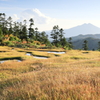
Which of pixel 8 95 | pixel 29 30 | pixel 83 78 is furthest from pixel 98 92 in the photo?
pixel 29 30

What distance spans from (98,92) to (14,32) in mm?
98052

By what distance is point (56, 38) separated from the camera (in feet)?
279

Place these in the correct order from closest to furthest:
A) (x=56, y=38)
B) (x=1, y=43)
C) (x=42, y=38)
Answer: (x=1, y=43)
(x=56, y=38)
(x=42, y=38)

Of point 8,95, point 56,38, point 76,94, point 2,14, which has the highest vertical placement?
point 2,14

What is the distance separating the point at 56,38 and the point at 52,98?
80910mm

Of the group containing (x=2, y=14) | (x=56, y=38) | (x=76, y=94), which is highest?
(x=2, y=14)

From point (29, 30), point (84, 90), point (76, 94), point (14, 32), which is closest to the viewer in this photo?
point (76, 94)

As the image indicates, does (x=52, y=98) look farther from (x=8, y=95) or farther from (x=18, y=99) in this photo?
(x=8, y=95)

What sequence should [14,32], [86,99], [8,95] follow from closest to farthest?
[86,99], [8,95], [14,32]

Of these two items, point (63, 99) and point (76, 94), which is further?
point (76, 94)

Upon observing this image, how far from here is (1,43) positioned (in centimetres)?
5084

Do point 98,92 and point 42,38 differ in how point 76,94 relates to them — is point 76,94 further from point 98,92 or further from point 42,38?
point 42,38

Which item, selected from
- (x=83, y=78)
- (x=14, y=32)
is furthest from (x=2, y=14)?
(x=83, y=78)

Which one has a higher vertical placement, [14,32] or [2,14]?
[2,14]
